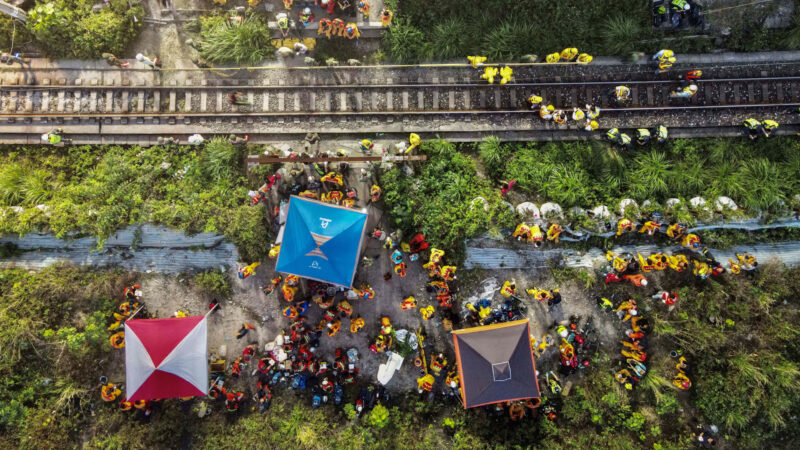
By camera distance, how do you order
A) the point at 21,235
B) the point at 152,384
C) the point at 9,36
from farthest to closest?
the point at 9,36, the point at 21,235, the point at 152,384

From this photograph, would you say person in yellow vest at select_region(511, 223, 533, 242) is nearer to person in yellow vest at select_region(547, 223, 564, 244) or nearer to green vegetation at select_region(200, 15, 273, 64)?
person in yellow vest at select_region(547, 223, 564, 244)

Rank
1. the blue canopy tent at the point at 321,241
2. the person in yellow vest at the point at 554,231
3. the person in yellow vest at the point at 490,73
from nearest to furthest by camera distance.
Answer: the blue canopy tent at the point at 321,241
the person in yellow vest at the point at 554,231
the person in yellow vest at the point at 490,73

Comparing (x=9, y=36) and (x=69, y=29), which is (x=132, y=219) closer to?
(x=69, y=29)

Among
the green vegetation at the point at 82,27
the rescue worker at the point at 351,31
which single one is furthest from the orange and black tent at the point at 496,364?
the green vegetation at the point at 82,27

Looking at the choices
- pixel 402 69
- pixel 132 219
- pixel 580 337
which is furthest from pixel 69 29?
pixel 580 337

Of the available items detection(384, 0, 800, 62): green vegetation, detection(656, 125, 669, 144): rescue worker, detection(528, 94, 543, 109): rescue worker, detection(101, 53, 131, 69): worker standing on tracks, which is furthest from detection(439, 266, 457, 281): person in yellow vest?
detection(101, 53, 131, 69): worker standing on tracks

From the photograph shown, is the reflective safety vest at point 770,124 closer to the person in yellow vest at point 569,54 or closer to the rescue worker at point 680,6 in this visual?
the rescue worker at point 680,6
